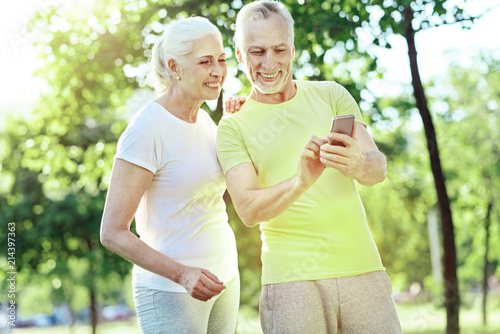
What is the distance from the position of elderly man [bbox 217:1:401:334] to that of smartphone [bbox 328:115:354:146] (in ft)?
0.58

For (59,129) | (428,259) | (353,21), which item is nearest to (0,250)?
(59,129)

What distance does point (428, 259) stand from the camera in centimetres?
4416

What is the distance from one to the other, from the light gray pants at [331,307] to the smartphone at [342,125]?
0.66m

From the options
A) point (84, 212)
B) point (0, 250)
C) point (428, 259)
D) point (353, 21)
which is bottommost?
point (428, 259)

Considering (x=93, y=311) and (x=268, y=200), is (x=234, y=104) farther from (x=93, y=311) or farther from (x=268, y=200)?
(x=93, y=311)

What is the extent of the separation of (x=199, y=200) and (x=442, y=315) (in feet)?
76.7

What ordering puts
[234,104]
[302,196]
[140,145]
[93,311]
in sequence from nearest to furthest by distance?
[302,196], [140,145], [234,104], [93,311]

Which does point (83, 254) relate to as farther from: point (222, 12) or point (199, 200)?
point (199, 200)

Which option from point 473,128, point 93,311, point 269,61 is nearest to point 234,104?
point 269,61

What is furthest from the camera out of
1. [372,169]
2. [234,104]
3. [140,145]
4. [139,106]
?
[139,106]

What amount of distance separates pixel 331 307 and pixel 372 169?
0.62 meters

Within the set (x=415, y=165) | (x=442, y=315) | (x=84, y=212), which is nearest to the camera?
(x=84, y=212)

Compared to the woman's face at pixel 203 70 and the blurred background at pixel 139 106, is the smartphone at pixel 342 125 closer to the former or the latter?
the woman's face at pixel 203 70

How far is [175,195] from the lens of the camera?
3.01 m
